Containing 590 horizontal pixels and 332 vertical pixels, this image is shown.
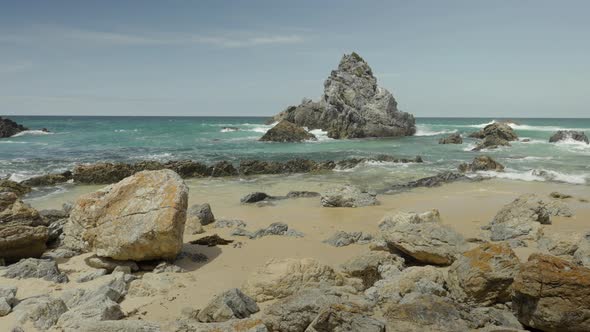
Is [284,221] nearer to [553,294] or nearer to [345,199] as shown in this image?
[345,199]

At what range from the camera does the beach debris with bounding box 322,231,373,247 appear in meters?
9.38

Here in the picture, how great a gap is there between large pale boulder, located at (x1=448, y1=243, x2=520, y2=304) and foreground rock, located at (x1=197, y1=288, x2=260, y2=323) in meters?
2.78

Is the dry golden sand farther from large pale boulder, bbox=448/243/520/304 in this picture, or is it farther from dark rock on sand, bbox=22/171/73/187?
large pale boulder, bbox=448/243/520/304

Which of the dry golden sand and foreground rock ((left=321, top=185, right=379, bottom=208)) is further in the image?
foreground rock ((left=321, top=185, right=379, bottom=208))

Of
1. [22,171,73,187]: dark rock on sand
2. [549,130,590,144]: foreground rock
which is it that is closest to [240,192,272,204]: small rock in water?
[22,171,73,187]: dark rock on sand

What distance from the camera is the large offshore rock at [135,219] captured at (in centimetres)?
745

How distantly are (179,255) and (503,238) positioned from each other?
6765 mm

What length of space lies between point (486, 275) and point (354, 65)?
64.6 metres

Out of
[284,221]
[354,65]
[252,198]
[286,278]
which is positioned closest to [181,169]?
[252,198]

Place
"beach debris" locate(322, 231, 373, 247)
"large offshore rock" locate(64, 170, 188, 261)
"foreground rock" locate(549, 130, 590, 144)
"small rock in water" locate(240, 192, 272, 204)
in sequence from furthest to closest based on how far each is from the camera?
"foreground rock" locate(549, 130, 590, 144) → "small rock in water" locate(240, 192, 272, 204) → "beach debris" locate(322, 231, 373, 247) → "large offshore rock" locate(64, 170, 188, 261)

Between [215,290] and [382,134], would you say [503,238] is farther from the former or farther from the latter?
[382,134]

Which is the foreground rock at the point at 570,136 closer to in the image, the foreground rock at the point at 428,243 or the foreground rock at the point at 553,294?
the foreground rock at the point at 428,243

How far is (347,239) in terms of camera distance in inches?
374

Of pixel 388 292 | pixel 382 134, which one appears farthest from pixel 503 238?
pixel 382 134
